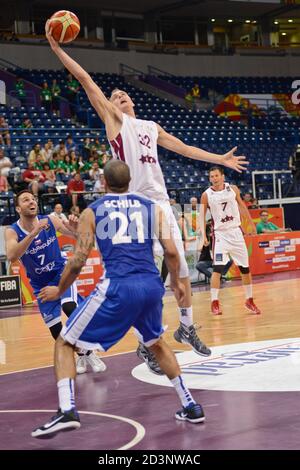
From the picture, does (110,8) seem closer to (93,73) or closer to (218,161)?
(93,73)

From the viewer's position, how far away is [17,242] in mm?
7992

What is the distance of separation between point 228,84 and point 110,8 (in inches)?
230

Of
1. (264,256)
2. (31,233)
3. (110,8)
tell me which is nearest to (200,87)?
(110,8)

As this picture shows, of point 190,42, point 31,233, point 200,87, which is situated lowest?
point 31,233

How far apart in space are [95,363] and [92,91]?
2930 millimetres

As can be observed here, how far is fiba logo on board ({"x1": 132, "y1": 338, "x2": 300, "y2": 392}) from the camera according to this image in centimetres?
693

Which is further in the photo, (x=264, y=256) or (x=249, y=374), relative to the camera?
(x=264, y=256)

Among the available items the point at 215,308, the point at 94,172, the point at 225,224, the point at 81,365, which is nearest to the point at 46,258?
the point at 81,365

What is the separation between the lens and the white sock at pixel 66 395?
5.37 metres

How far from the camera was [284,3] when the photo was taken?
34.7m

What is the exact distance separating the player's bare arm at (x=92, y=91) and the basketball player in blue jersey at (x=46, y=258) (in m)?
1.33

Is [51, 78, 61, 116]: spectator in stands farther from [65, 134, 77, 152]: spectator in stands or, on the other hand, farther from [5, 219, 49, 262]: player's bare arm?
[5, 219, 49, 262]: player's bare arm

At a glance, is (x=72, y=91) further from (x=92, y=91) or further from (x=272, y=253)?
(x=92, y=91)

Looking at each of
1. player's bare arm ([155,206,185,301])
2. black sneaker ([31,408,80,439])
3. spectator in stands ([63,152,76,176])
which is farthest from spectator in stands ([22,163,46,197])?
black sneaker ([31,408,80,439])
